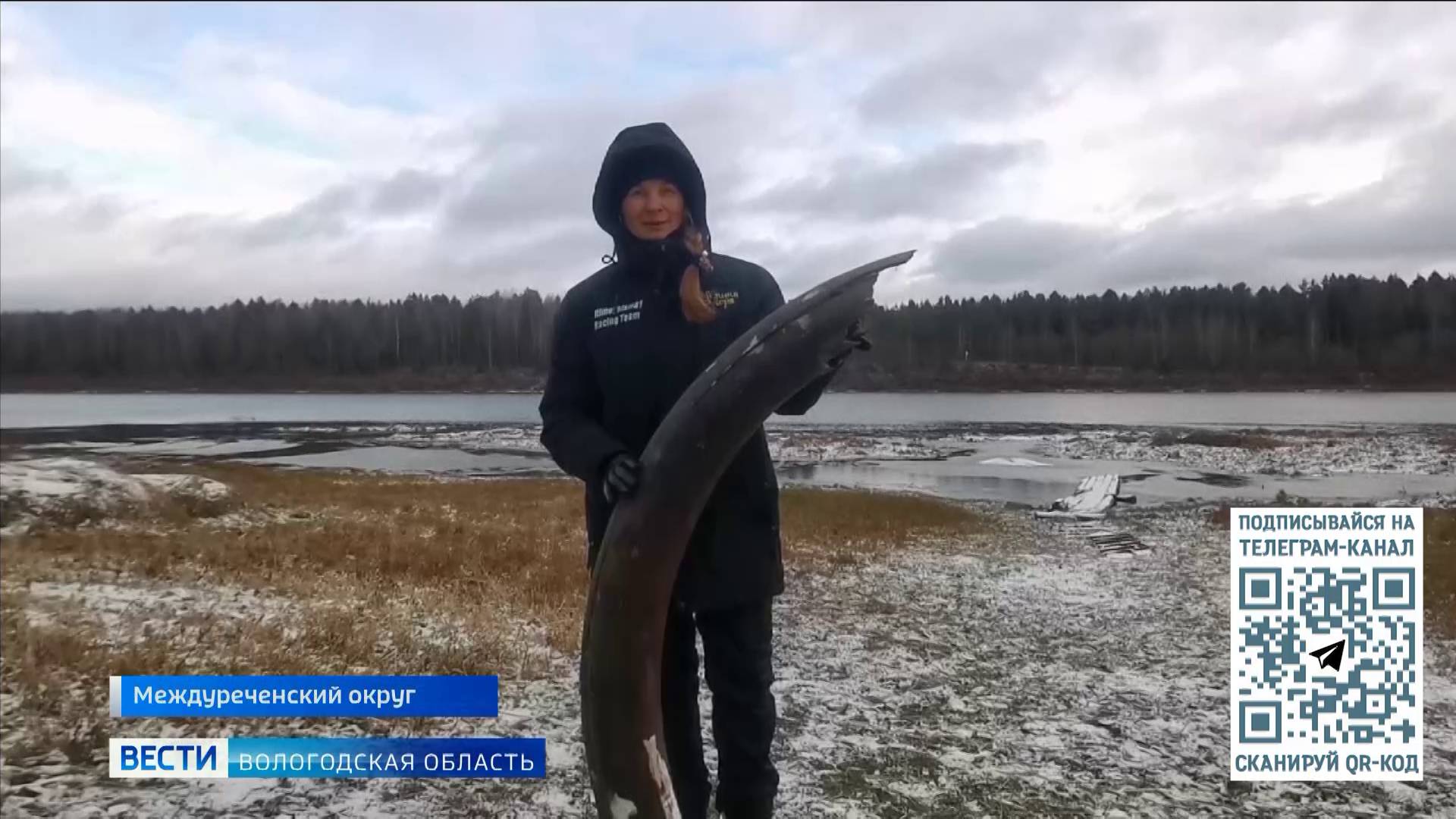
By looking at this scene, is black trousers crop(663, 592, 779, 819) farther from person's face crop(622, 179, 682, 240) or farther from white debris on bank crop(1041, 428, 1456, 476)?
white debris on bank crop(1041, 428, 1456, 476)

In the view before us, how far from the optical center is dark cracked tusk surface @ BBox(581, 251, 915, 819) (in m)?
2.06

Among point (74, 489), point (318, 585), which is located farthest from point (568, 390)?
point (74, 489)

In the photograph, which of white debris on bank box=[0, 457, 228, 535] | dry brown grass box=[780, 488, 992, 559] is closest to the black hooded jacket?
dry brown grass box=[780, 488, 992, 559]

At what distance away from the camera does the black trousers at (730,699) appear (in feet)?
7.89

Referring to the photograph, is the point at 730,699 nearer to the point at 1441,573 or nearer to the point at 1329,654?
the point at 1329,654

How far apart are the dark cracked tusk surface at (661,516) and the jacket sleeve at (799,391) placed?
11 centimetres

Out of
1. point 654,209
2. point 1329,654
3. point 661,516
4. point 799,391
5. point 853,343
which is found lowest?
point 1329,654

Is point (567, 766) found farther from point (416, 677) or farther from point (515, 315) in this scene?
point (515, 315)

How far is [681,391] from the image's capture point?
2.36 m

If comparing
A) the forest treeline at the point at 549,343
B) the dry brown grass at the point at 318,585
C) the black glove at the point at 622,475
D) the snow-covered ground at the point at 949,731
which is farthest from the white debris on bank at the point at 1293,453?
the black glove at the point at 622,475

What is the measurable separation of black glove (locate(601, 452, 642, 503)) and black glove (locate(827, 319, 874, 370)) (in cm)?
55

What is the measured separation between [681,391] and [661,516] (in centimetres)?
40

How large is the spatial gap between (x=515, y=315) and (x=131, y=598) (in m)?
9.89

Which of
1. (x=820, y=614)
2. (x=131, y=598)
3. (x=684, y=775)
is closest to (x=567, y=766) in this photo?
(x=684, y=775)
